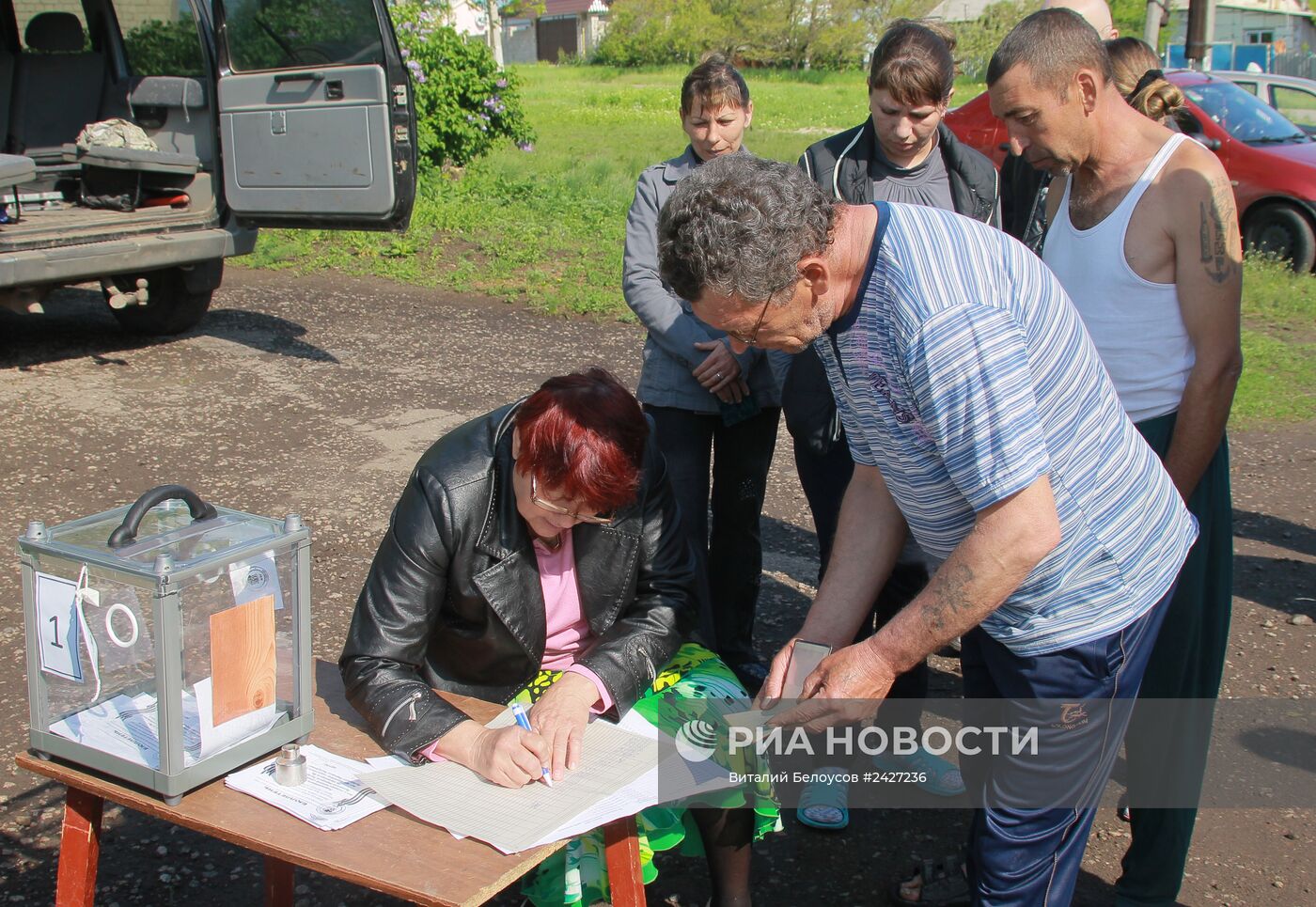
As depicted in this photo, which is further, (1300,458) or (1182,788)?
(1300,458)

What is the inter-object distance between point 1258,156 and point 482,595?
8.86 m

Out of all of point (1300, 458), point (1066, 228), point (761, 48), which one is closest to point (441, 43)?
point (1300, 458)

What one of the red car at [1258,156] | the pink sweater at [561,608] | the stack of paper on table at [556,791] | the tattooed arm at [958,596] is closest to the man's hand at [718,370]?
the pink sweater at [561,608]

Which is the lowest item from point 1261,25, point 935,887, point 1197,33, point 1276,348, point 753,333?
point 935,887

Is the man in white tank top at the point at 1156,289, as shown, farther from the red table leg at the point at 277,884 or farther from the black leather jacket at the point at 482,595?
the red table leg at the point at 277,884

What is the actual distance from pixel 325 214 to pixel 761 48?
39.3 m

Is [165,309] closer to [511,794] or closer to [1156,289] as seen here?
[511,794]

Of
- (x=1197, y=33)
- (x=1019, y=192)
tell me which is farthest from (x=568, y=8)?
(x=1019, y=192)

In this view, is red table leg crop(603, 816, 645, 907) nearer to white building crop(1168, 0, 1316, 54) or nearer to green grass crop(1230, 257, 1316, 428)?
green grass crop(1230, 257, 1316, 428)

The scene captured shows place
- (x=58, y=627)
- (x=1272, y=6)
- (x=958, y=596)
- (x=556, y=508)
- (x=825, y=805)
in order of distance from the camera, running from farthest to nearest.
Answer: (x=1272, y=6)
(x=825, y=805)
(x=556, y=508)
(x=58, y=627)
(x=958, y=596)

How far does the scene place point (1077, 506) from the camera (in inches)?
73.2

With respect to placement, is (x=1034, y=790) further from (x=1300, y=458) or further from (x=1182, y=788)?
(x=1300, y=458)

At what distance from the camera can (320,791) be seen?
1.95 meters

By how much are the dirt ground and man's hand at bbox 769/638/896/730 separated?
0.98 meters
